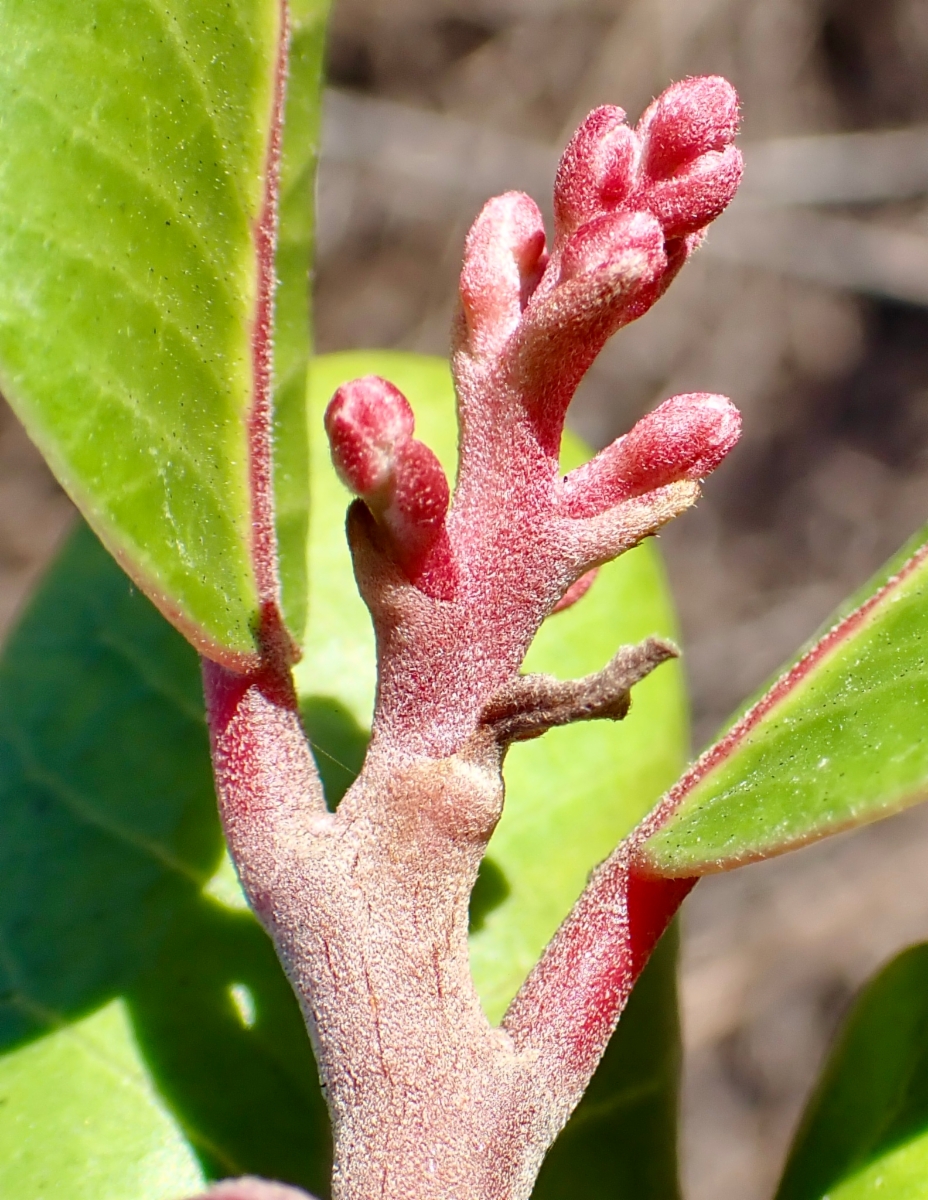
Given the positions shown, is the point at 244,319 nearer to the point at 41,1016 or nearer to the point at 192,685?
the point at 192,685

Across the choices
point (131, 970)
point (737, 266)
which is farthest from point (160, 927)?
point (737, 266)

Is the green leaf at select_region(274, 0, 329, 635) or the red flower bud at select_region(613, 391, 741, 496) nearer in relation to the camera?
the red flower bud at select_region(613, 391, 741, 496)

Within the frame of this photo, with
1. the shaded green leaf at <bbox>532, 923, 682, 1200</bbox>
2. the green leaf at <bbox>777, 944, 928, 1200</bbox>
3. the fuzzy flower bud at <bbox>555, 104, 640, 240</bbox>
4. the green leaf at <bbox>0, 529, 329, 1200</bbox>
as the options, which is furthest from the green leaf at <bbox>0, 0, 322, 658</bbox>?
the green leaf at <bbox>777, 944, 928, 1200</bbox>

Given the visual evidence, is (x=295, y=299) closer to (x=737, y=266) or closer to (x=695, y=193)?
(x=695, y=193)

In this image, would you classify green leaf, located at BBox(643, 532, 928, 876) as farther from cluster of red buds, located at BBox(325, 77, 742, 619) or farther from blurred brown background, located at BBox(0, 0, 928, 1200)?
blurred brown background, located at BBox(0, 0, 928, 1200)

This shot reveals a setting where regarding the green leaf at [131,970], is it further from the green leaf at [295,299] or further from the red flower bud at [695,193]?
the red flower bud at [695,193]
